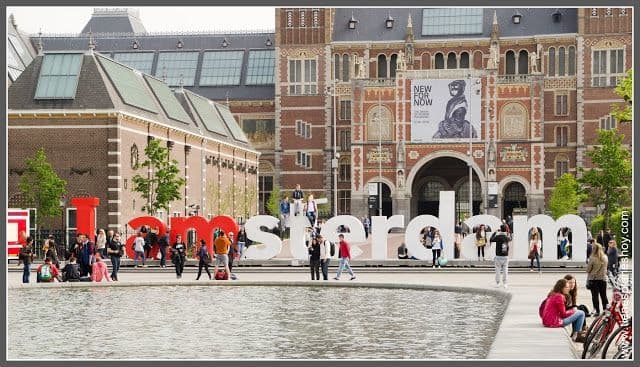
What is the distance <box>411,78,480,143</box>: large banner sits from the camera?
7638 cm

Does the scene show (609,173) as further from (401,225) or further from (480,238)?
(401,225)

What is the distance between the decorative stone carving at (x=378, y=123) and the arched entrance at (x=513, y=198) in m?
8.90

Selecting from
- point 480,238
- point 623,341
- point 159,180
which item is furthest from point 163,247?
point 623,341

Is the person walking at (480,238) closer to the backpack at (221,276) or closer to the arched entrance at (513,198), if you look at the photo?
the backpack at (221,276)

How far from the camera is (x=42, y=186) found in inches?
1855

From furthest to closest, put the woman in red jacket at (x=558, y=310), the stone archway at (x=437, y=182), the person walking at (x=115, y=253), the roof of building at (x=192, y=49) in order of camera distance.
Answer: the roof of building at (x=192, y=49) < the stone archway at (x=437, y=182) < the person walking at (x=115, y=253) < the woman in red jacket at (x=558, y=310)

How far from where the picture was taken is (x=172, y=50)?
314 ft

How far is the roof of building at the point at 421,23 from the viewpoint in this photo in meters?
86.4

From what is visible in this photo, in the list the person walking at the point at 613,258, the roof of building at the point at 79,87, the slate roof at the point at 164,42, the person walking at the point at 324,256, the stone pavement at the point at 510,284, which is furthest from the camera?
the slate roof at the point at 164,42

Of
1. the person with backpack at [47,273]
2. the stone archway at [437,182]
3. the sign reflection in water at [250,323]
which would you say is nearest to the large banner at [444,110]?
the stone archway at [437,182]

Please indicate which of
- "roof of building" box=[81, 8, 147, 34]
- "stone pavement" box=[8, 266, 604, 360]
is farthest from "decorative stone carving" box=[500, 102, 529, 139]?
"stone pavement" box=[8, 266, 604, 360]

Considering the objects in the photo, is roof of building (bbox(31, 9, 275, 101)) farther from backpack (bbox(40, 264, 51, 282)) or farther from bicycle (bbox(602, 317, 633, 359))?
bicycle (bbox(602, 317, 633, 359))

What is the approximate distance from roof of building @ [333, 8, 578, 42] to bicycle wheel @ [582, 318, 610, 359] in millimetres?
73041

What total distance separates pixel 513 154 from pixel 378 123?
8.80 meters
